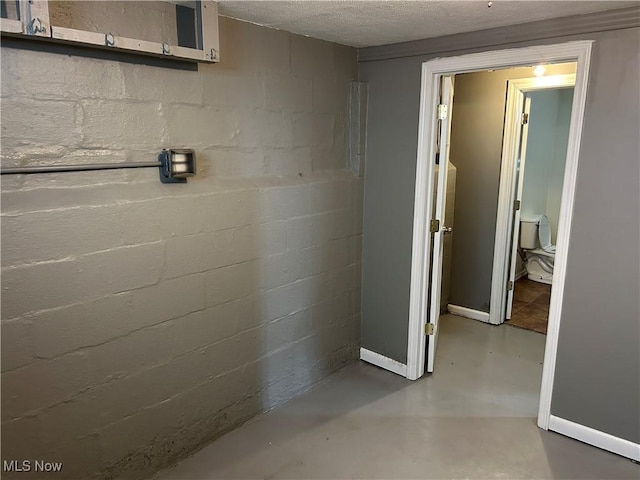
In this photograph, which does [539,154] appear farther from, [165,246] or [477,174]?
[165,246]

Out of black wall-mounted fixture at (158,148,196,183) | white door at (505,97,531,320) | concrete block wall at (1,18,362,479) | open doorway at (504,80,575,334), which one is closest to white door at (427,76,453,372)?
concrete block wall at (1,18,362,479)

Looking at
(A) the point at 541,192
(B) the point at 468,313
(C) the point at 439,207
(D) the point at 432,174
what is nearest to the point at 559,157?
(A) the point at 541,192

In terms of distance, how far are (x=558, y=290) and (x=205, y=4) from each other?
2122mm

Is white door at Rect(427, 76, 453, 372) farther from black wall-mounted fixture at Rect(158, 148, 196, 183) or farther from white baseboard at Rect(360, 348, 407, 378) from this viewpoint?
black wall-mounted fixture at Rect(158, 148, 196, 183)

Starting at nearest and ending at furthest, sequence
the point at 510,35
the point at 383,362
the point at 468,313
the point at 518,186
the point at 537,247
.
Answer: the point at 510,35 < the point at 383,362 < the point at 518,186 < the point at 468,313 < the point at 537,247

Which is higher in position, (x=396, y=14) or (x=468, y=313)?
(x=396, y=14)

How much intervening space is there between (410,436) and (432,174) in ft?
4.87

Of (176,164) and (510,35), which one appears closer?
(176,164)

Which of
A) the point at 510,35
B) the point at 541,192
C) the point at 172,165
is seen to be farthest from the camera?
the point at 541,192

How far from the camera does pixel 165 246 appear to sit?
2.06m

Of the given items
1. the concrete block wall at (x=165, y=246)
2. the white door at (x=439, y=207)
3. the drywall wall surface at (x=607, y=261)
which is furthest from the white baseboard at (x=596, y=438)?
the concrete block wall at (x=165, y=246)

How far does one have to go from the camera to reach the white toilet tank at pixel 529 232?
4887 millimetres

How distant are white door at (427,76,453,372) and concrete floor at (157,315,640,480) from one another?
325mm

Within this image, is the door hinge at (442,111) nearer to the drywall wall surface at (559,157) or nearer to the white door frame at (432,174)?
the white door frame at (432,174)
